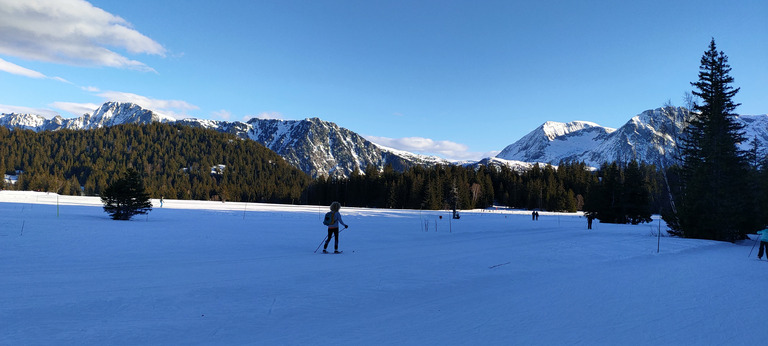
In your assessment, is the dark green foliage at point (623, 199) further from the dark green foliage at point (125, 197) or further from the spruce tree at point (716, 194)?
the dark green foliage at point (125, 197)

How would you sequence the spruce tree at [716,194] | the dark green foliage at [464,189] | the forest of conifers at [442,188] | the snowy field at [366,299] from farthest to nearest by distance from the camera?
1. the dark green foliage at [464,189]
2. the forest of conifers at [442,188]
3. the spruce tree at [716,194]
4. the snowy field at [366,299]

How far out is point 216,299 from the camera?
21.9 ft

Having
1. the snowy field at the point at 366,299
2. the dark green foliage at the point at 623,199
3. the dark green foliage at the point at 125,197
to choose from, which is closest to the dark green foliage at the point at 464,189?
the dark green foliage at the point at 623,199

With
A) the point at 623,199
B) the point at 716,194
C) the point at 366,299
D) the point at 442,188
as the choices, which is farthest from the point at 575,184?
the point at 366,299

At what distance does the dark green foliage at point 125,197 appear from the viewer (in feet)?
87.1

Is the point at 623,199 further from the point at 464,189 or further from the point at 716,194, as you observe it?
the point at 464,189

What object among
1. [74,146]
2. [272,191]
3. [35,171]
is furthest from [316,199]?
[74,146]

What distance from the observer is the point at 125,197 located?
26.8m

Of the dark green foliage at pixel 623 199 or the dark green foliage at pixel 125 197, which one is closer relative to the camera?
the dark green foliage at pixel 125 197

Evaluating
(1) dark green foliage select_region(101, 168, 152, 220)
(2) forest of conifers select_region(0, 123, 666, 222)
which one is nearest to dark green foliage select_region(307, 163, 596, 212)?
(2) forest of conifers select_region(0, 123, 666, 222)

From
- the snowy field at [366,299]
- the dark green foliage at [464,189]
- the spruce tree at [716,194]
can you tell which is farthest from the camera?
the dark green foliage at [464,189]

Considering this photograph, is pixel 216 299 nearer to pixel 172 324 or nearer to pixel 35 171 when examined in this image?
pixel 172 324

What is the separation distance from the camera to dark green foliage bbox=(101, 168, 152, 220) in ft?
87.1

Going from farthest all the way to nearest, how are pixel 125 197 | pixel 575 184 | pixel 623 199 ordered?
pixel 575 184
pixel 623 199
pixel 125 197
